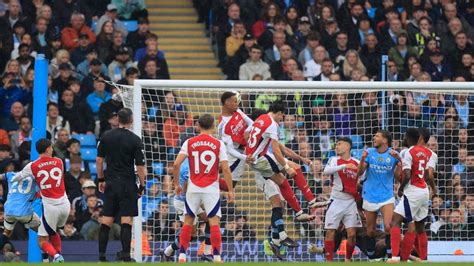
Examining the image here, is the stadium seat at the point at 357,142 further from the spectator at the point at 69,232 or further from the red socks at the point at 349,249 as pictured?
the spectator at the point at 69,232

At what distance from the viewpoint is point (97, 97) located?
26.8m

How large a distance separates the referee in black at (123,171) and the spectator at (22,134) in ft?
15.2

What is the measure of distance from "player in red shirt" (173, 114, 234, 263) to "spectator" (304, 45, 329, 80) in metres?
7.36

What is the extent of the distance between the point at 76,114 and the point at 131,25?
321 cm

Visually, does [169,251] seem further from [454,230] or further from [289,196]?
[454,230]

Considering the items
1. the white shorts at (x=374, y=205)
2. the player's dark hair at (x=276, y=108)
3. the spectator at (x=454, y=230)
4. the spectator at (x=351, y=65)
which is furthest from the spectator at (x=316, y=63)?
the white shorts at (x=374, y=205)

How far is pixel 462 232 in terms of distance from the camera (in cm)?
2416

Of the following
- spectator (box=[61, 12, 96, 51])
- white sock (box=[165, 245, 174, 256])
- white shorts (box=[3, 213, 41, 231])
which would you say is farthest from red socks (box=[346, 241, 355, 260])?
spectator (box=[61, 12, 96, 51])

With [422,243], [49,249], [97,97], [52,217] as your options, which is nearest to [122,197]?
[52,217]

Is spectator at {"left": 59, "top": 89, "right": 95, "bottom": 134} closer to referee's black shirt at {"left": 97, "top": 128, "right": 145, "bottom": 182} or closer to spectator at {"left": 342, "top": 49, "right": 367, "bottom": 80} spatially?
spectator at {"left": 342, "top": 49, "right": 367, "bottom": 80}

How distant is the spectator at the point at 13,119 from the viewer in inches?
1025

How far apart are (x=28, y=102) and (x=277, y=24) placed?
4904 mm

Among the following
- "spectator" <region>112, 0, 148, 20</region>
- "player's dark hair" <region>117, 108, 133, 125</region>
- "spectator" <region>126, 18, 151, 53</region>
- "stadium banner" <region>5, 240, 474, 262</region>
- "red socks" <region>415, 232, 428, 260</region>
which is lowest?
"stadium banner" <region>5, 240, 474, 262</region>

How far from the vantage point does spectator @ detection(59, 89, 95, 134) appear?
26375 millimetres
